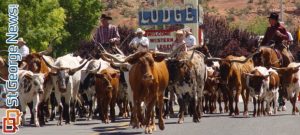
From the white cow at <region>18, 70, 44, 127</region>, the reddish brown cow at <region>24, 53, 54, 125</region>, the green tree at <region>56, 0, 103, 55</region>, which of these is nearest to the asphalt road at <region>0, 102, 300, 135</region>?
the reddish brown cow at <region>24, 53, 54, 125</region>

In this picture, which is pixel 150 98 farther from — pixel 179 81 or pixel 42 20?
pixel 42 20

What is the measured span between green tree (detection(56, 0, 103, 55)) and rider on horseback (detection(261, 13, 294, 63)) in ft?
139

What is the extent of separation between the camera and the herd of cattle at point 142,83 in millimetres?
20906

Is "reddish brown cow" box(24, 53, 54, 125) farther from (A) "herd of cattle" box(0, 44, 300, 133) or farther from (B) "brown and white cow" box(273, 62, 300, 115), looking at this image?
(B) "brown and white cow" box(273, 62, 300, 115)

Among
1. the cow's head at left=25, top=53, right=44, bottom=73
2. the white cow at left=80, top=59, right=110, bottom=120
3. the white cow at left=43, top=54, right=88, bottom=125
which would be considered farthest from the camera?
the white cow at left=80, top=59, right=110, bottom=120

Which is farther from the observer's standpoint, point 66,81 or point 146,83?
point 66,81

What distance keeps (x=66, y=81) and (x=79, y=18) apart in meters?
48.4

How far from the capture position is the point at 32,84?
23.8 metres

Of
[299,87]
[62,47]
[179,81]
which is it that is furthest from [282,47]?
[62,47]

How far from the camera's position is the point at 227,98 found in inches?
1167

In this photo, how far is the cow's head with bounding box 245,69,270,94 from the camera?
26.8 metres

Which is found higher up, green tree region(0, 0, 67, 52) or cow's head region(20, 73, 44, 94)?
green tree region(0, 0, 67, 52)

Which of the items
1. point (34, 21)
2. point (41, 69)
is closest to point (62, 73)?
point (41, 69)

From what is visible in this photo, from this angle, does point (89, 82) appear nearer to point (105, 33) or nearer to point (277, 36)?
point (105, 33)
